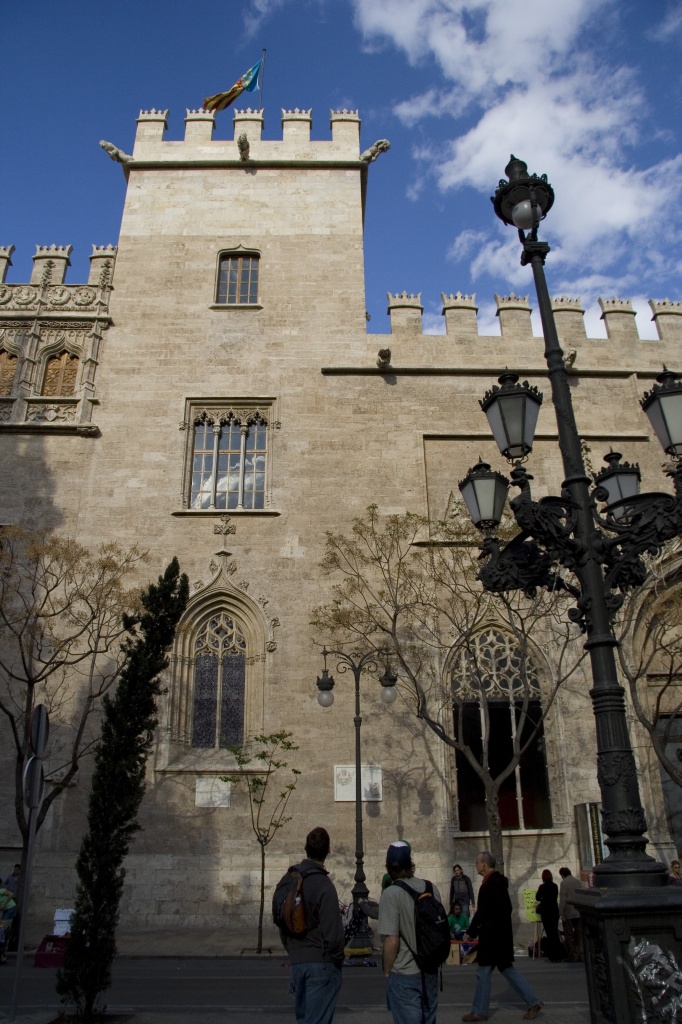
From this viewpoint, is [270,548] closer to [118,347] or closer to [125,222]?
[118,347]

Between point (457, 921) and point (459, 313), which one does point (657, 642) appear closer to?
point (457, 921)

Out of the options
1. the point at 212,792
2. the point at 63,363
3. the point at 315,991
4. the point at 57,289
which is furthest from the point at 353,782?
the point at 57,289

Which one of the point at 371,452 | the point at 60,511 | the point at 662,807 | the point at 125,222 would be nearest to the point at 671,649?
the point at 662,807

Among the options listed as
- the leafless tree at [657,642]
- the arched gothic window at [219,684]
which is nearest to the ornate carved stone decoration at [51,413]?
the arched gothic window at [219,684]

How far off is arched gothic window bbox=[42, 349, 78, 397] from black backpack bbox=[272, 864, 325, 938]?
1605 cm

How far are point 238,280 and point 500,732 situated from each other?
13.0 metres

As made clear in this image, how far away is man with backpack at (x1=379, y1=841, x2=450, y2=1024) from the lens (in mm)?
4965

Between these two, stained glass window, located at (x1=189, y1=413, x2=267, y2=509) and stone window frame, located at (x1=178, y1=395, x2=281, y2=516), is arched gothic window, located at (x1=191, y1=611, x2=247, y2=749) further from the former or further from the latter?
stone window frame, located at (x1=178, y1=395, x2=281, y2=516)

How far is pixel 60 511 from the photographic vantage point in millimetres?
17406

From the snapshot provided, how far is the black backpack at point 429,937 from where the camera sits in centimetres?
495

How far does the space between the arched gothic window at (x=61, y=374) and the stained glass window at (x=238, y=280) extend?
4.09 meters

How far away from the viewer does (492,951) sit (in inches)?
279

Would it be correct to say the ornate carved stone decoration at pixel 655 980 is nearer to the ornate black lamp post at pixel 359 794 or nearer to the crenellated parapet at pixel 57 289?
the ornate black lamp post at pixel 359 794

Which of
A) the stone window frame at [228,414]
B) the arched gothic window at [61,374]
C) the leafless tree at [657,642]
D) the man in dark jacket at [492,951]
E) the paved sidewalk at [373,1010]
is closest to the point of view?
the man in dark jacket at [492,951]
